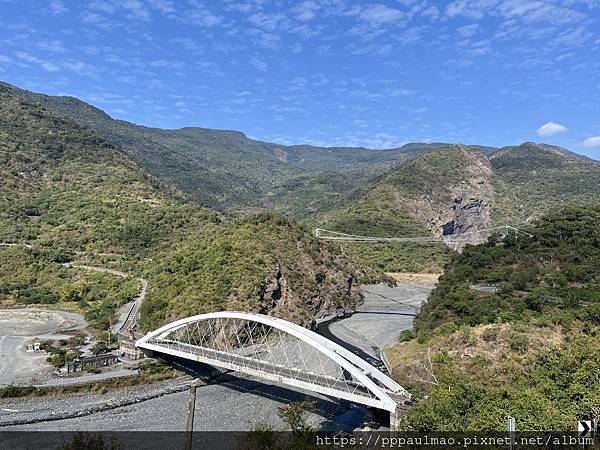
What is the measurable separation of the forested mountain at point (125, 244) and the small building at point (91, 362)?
773cm

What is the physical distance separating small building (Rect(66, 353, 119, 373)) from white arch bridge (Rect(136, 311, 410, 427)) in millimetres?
2763

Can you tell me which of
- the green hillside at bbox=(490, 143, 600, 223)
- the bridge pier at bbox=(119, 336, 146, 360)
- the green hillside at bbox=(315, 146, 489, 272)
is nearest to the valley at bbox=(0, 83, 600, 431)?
→ the green hillside at bbox=(315, 146, 489, 272)

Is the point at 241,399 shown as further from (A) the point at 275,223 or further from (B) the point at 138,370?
(A) the point at 275,223

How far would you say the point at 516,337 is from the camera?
31.4 metres

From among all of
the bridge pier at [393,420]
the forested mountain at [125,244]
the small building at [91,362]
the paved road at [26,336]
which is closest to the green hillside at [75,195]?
the forested mountain at [125,244]

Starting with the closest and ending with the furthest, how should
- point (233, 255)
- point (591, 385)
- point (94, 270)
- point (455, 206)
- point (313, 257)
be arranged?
point (591, 385), point (233, 255), point (313, 257), point (94, 270), point (455, 206)

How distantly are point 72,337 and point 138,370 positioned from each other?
48.0 feet

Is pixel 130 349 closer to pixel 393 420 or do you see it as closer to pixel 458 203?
pixel 393 420

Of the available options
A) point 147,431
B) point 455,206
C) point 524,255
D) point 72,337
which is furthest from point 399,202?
point 147,431

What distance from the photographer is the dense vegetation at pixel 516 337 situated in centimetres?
2078

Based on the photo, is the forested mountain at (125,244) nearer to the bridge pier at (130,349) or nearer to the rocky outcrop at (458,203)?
the bridge pier at (130,349)

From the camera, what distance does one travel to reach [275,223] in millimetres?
70188

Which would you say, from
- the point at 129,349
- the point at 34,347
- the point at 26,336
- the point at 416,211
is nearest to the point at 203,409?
the point at 129,349

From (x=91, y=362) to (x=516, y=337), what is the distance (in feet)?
112
